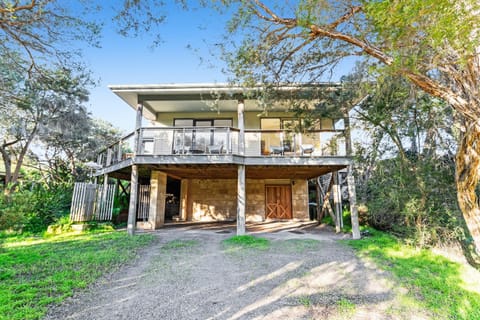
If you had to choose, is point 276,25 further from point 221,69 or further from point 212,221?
point 212,221

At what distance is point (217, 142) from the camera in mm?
10695

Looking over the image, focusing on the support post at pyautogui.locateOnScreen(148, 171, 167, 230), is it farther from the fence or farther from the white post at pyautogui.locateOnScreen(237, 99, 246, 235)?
the white post at pyautogui.locateOnScreen(237, 99, 246, 235)

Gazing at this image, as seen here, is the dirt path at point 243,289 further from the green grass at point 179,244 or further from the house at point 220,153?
the house at point 220,153

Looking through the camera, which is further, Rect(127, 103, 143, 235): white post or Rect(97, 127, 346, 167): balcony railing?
Rect(97, 127, 346, 167): balcony railing

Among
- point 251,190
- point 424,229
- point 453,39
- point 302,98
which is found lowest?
point 424,229

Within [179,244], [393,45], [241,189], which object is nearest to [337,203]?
[241,189]

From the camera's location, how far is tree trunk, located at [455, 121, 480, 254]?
4.69 metres

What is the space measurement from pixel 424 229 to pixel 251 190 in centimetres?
822

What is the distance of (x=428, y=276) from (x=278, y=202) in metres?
8.77

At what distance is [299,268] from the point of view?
5266mm

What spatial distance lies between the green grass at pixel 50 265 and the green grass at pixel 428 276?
5933 mm

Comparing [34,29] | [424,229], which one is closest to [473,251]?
[424,229]

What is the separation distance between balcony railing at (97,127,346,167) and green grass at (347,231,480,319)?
11.6 feet

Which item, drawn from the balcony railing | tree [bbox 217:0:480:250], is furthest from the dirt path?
the balcony railing
